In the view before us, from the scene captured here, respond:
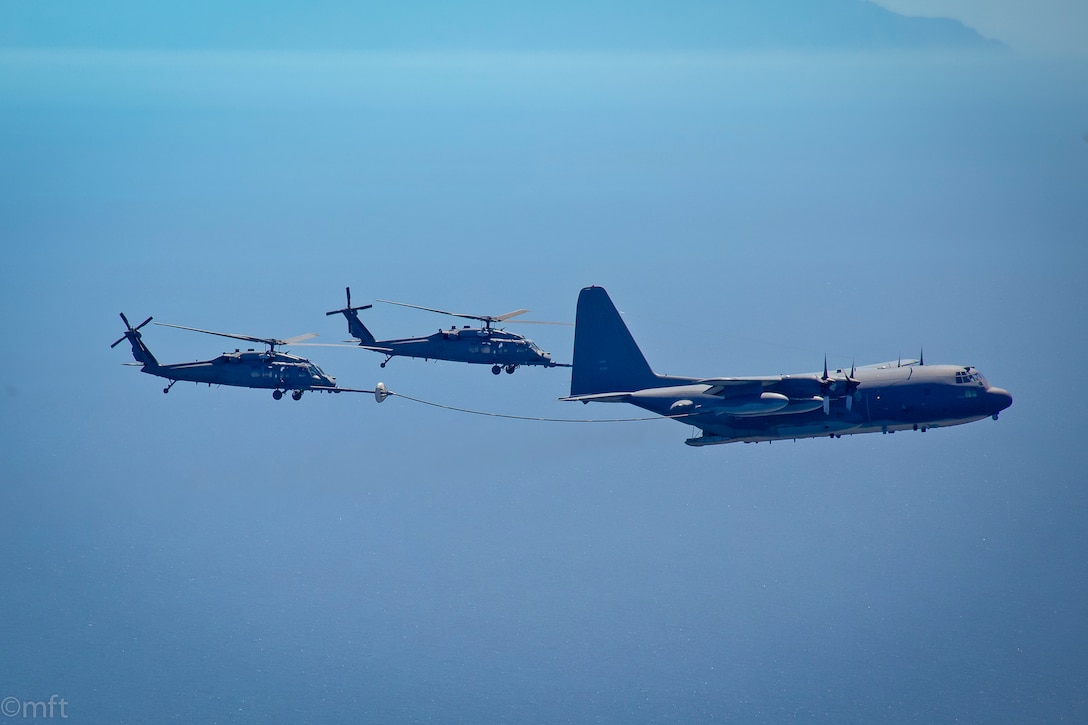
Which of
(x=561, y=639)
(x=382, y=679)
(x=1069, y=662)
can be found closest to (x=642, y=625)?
(x=561, y=639)

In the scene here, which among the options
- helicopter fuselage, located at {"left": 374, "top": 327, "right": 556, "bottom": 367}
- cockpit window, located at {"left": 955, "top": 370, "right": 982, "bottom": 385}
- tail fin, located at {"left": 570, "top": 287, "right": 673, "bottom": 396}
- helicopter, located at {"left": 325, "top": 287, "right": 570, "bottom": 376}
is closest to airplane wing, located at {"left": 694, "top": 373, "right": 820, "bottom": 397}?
tail fin, located at {"left": 570, "top": 287, "right": 673, "bottom": 396}

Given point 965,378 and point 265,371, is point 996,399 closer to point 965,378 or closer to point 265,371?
point 965,378

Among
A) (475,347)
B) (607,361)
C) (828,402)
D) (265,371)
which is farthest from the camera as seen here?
(475,347)

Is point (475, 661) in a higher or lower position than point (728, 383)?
lower

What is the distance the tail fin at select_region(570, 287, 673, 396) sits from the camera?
9381 centimetres

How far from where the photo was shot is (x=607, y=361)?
93.9 m

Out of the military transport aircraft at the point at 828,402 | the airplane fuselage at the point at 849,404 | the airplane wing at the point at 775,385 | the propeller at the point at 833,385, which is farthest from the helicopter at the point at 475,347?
the propeller at the point at 833,385

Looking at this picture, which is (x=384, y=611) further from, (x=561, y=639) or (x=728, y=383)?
(x=728, y=383)

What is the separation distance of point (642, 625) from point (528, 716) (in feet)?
71.6

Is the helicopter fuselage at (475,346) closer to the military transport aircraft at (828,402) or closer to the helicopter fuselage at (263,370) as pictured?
the helicopter fuselage at (263,370)

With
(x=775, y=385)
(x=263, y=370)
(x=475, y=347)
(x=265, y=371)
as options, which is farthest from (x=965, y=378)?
(x=263, y=370)

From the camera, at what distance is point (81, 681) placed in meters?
187

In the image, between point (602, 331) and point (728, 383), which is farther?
point (602, 331)

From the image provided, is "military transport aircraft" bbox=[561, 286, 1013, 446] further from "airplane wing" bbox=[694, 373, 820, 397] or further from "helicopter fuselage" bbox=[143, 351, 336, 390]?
"helicopter fuselage" bbox=[143, 351, 336, 390]
